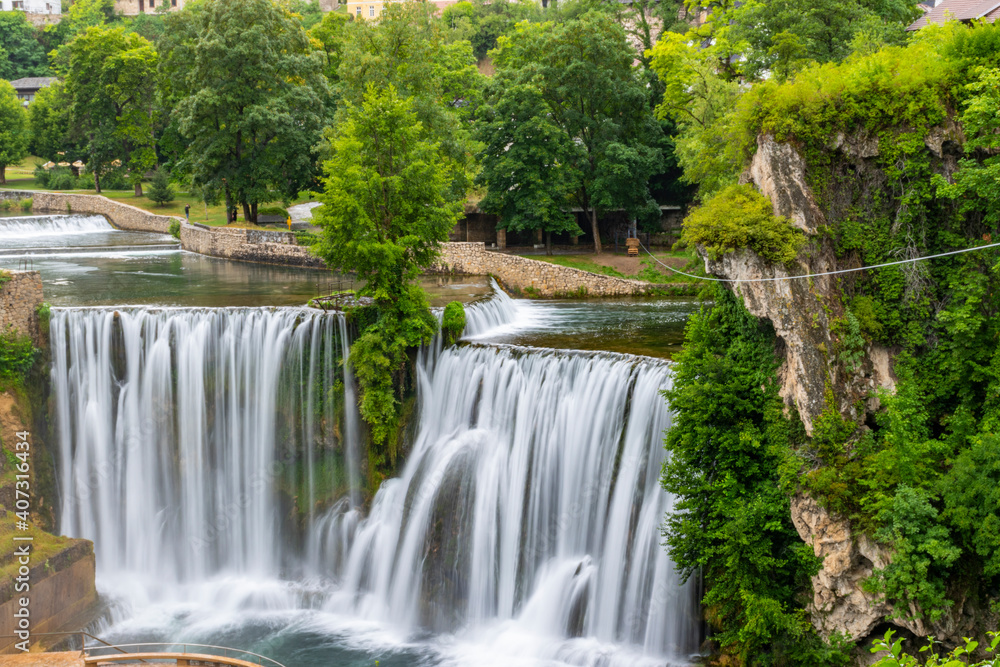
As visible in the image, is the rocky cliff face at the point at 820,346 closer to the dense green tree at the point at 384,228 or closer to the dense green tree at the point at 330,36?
the dense green tree at the point at 384,228

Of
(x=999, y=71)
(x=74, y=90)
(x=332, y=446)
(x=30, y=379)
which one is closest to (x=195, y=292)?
(x=30, y=379)

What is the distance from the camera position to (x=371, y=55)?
117 ft

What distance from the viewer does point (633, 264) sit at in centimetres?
3828

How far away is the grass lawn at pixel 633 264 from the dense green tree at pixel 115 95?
34218 millimetres

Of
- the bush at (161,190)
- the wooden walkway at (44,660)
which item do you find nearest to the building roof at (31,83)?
the bush at (161,190)

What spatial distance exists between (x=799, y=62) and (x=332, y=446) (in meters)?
20.1

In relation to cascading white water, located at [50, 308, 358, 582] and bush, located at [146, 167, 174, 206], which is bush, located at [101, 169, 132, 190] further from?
cascading white water, located at [50, 308, 358, 582]

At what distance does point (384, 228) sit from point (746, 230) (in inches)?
439

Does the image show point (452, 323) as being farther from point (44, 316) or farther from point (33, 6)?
point (33, 6)

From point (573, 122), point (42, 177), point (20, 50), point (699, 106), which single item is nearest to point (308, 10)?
point (20, 50)

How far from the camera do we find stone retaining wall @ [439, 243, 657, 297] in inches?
1398

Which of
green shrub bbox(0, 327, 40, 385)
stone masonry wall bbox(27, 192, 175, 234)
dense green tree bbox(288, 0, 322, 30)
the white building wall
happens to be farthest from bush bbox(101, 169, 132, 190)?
the white building wall

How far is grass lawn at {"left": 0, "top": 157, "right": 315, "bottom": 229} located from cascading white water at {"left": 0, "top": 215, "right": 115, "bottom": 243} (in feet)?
10.2

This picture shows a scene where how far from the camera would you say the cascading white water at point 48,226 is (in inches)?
1943
